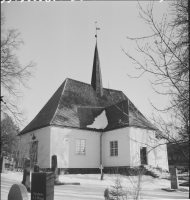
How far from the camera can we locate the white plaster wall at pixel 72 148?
19422mm

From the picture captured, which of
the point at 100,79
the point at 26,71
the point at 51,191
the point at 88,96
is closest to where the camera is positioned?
the point at 51,191

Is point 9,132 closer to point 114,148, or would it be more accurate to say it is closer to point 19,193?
point 114,148

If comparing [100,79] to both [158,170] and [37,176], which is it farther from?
[37,176]

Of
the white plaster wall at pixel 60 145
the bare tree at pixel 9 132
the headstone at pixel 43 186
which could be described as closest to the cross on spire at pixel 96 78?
the white plaster wall at pixel 60 145

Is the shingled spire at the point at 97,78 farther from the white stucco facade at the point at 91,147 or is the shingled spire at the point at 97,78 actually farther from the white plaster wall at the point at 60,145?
the white plaster wall at the point at 60,145

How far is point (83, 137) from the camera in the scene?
21062mm

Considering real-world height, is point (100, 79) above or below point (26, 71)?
above

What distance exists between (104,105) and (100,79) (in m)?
3.70

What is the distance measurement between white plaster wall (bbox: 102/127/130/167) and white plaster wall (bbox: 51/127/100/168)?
2.56 ft

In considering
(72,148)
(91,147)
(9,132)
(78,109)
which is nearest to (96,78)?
(78,109)

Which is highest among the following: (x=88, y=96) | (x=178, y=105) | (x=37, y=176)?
(x=88, y=96)

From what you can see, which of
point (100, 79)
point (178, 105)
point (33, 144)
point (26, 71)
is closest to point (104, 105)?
point (100, 79)

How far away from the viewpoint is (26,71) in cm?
1139

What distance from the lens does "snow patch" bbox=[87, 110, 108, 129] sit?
22.2m
